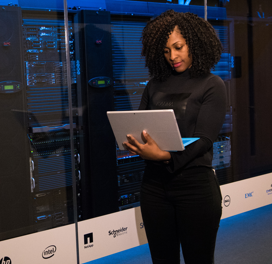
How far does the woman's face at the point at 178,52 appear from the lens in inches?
53.7

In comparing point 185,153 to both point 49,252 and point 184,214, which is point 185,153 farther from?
point 49,252

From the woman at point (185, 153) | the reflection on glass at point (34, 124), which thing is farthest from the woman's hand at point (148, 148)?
the reflection on glass at point (34, 124)

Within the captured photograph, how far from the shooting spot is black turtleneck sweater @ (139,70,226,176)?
1.23 meters

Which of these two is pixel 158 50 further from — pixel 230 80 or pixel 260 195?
pixel 260 195

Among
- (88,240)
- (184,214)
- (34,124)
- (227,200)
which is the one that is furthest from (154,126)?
(227,200)

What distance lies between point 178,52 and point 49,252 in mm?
1582

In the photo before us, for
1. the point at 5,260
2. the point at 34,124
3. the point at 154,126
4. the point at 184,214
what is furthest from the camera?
the point at 34,124

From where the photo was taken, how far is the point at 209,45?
1.37m

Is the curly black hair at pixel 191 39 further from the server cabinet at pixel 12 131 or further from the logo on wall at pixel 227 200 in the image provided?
the logo on wall at pixel 227 200

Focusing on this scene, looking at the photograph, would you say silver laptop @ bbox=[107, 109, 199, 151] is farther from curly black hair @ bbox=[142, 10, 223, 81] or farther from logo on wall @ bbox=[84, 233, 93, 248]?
logo on wall @ bbox=[84, 233, 93, 248]

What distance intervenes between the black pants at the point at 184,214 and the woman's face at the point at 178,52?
478mm

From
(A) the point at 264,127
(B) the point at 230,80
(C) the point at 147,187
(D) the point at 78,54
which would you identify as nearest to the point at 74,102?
(D) the point at 78,54

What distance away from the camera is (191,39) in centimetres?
135

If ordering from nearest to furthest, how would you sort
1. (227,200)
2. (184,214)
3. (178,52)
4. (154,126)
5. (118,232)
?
1. (154,126)
2. (184,214)
3. (178,52)
4. (118,232)
5. (227,200)
